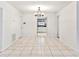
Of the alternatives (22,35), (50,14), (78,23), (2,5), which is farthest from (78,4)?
(22,35)

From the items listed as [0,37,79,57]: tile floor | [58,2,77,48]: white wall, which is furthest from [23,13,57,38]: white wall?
[0,37,79,57]: tile floor

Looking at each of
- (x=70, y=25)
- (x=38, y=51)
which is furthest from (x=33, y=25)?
(x=38, y=51)

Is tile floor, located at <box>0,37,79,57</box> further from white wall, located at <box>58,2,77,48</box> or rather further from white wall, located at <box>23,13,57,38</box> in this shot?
white wall, located at <box>23,13,57,38</box>

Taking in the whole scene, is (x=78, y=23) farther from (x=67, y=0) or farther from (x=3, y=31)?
(x=3, y=31)

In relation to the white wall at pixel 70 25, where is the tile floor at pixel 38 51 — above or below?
below

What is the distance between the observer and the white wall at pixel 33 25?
41.1 feet

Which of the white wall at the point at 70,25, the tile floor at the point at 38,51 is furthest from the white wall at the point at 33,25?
the tile floor at the point at 38,51

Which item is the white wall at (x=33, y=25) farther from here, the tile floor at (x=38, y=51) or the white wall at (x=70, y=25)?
the tile floor at (x=38, y=51)

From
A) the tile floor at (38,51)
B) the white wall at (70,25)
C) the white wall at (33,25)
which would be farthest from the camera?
the white wall at (33,25)

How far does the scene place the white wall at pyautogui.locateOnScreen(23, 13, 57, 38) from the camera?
12.5m

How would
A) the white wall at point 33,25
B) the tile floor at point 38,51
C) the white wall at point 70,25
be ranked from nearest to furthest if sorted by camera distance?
the tile floor at point 38,51 < the white wall at point 70,25 < the white wall at point 33,25

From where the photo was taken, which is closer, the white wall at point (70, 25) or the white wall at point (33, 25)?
the white wall at point (70, 25)

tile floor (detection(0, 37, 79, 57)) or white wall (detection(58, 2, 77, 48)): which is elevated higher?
white wall (detection(58, 2, 77, 48))

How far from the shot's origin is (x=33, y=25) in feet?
41.7
